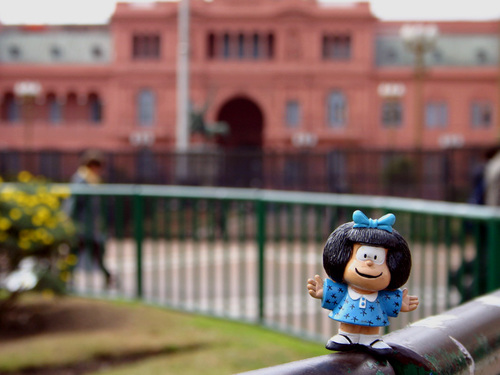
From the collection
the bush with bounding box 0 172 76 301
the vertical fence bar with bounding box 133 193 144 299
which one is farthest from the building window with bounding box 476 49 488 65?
the bush with bounding box 0 172 76 301

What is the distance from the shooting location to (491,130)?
39.5m

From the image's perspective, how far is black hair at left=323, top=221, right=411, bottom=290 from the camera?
1.02 m

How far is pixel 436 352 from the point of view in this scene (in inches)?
36.8

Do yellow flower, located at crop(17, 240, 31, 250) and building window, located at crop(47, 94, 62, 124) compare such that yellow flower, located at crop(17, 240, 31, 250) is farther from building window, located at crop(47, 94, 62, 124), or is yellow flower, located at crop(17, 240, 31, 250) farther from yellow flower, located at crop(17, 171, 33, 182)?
building window, located at crop(47, 94, 62, 124)

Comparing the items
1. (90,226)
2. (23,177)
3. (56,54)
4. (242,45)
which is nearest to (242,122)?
(242,45)

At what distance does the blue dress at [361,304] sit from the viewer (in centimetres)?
107

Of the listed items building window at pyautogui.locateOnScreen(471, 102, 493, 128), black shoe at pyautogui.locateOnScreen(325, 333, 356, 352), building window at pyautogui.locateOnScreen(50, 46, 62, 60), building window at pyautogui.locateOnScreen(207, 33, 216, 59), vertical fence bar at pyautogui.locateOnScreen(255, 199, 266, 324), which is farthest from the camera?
building window at pyautogui.locateOnScreen(50, 46, 62, 60)

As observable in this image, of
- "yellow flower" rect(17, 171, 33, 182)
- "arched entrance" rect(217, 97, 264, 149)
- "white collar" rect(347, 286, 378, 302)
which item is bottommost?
"yellow flower" rect(17, 171, 33, 182)

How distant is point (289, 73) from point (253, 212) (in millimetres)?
33709

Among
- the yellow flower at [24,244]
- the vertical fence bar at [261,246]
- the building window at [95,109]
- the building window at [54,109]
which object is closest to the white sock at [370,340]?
the vertical fence bar at [261,246]

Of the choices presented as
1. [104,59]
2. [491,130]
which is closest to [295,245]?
[491,130]

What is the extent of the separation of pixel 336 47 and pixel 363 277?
4011 centimetres

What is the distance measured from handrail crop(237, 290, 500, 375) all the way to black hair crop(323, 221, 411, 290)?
0.08 metres

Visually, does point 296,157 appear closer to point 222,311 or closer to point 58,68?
point 222,311
